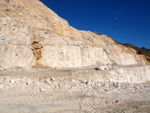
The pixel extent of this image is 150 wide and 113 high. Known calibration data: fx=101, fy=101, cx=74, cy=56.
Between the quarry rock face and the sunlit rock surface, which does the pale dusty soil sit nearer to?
the sunlit rock surface

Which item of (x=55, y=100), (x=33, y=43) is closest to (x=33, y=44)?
(x=33, y=43)

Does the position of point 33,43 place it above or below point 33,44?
above

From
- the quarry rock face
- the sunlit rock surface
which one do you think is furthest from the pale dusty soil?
the quarry rock face

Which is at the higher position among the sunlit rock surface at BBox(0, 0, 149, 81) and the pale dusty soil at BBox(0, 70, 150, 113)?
the sunlit rock surface at BBox(0, 0, 149, 81)

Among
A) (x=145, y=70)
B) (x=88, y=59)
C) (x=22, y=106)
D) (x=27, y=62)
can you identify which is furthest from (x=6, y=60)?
(x=145, y=70)

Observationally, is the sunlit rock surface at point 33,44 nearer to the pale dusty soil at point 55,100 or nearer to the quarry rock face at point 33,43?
the quarry rock face at point 33,43

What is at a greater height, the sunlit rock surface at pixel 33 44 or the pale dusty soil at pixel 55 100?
the sunlit rock surface at pixel 33 44

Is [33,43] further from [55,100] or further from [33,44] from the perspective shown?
[55,100]

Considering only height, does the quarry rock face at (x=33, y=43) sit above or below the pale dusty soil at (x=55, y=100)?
above

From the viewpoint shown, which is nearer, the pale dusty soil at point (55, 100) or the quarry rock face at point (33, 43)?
the pale dusty soil at point (55, 100)

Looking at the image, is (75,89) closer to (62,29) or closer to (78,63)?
(78,63)

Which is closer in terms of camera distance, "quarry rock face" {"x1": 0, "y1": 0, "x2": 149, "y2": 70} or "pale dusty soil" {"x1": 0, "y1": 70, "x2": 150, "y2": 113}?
"pale dusty soil" {"x1": 0, "y1": 70, "x2": 150, "y2": 113}

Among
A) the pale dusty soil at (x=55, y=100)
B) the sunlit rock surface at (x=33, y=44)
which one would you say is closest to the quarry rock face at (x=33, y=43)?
the sunlit rock surface at (x=33, y=44)

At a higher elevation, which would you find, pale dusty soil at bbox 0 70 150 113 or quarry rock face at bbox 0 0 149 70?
quarry rock face at bbox 0 0 149 70
